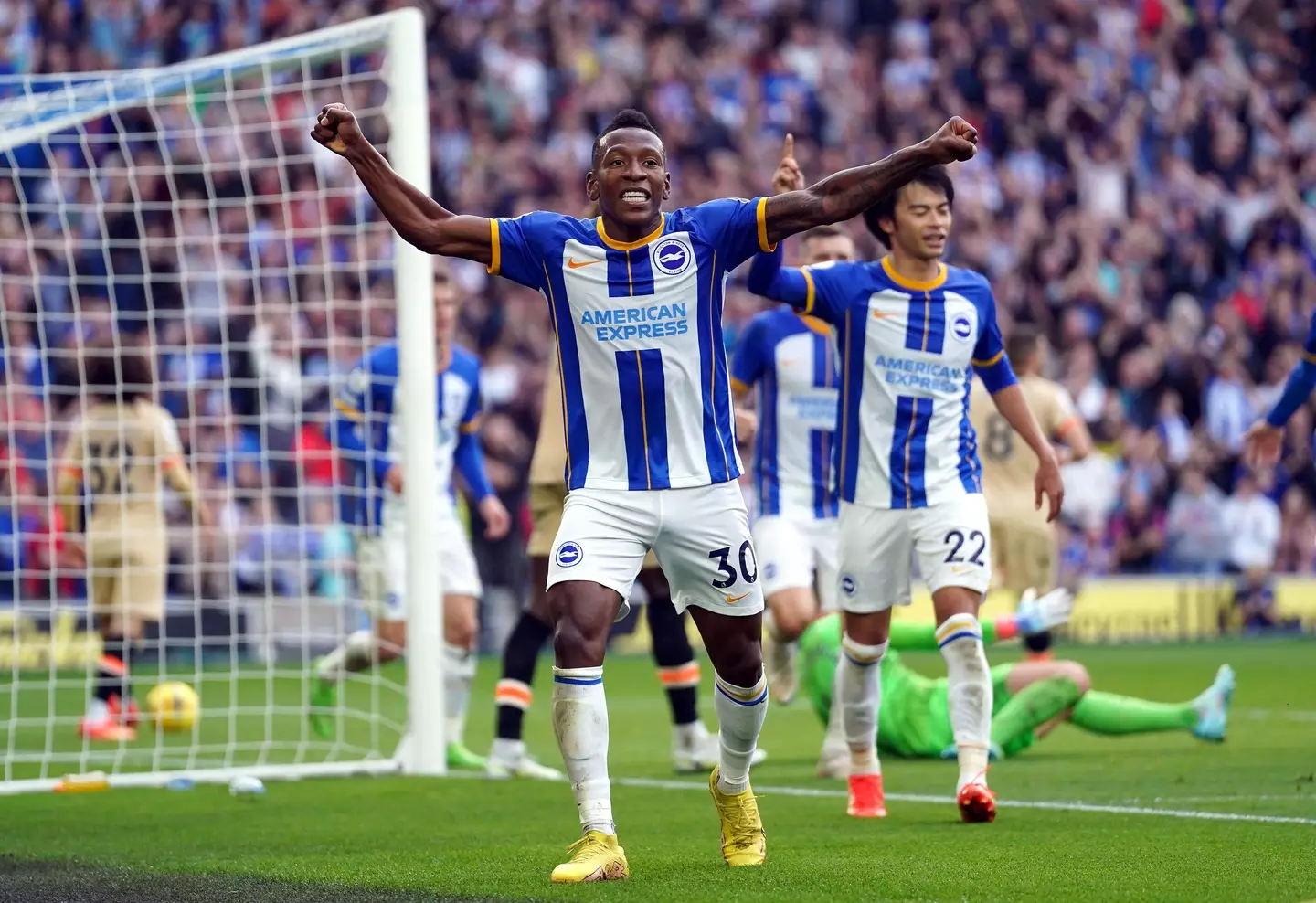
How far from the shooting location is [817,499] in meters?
9.82

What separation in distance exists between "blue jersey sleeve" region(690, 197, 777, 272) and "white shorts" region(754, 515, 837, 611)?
3954mm

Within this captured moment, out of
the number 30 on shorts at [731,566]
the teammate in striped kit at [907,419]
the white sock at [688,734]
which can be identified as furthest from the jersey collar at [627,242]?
the white sock at [688,734]

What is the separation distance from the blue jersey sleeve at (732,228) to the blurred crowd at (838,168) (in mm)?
13340

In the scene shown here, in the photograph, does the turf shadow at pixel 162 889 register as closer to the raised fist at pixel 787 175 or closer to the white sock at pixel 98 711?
the raised fist at pixel 787 175

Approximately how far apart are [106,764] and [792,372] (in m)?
4.17

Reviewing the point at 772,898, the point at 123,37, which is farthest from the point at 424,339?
the point at 123,37

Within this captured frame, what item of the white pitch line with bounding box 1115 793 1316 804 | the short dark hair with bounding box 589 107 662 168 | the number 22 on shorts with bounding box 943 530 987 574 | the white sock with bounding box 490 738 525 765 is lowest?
the white sock with bounding box 490 738 525 765

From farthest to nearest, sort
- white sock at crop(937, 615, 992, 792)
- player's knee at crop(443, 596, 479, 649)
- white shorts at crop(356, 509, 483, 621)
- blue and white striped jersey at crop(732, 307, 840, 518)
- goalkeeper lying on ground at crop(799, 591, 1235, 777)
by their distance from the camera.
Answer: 1. player's knee at crop(443, 596, 479, 649)
2. white shorts at crop(356, 509, 483, 621)
3. blue and white striped jersey at crop(732, 307, 840, 518)
4. goalkeeper lying on ground at crop(799, 591, 1235, 777)
5. white sock at crop(937, 615, 992, 792)

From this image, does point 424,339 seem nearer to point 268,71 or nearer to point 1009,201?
point 268,71

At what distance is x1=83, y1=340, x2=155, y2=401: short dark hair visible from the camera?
10318 millimetres

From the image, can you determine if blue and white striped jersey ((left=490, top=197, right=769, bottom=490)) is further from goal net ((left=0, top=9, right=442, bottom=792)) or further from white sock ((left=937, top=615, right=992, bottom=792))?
goal net ((left=0, top=9, right=442, bottom=792))

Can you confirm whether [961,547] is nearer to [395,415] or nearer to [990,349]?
[990,349]

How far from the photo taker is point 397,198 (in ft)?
17.7

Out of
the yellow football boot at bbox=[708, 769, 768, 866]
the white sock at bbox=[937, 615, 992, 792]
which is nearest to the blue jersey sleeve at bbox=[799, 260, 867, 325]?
the white sock at bbox=[937, 615, 992, 792]
